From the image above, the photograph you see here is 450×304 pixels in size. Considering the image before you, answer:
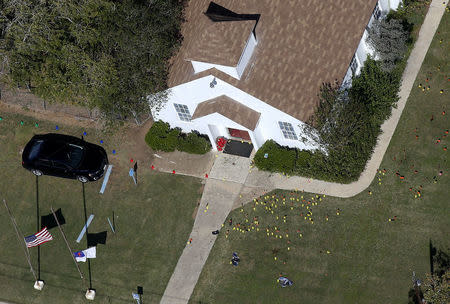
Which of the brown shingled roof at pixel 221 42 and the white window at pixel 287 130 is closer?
the brown shingled roof at pixel 221 42

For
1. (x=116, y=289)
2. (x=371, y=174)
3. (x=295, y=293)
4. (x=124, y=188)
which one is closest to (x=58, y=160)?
(x=124, y=188)

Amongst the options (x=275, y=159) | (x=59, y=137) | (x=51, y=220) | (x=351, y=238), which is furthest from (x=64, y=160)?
(x=351, y=238)

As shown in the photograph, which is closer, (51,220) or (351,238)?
(351,238)

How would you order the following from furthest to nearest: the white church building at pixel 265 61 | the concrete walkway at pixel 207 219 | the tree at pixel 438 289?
1. the white church building at pixel 265 61
2. the concrete walkway at pixel 207 219
3. the tree at pixel 438 289

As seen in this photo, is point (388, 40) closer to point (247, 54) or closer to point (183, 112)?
point (247, 54)

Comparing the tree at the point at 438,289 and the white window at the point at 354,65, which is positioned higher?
the white window at the point at 354,65

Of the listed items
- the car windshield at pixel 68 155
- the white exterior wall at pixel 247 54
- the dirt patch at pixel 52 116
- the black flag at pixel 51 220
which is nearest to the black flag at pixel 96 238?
the black flag at pixel 51 220

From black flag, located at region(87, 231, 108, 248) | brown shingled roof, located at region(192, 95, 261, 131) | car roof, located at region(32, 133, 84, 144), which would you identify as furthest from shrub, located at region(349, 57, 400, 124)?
car roof, located at region(32, 133, 84, 144)

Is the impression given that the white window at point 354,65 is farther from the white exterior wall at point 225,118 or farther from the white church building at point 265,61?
the white exterior wall at point 225,118
